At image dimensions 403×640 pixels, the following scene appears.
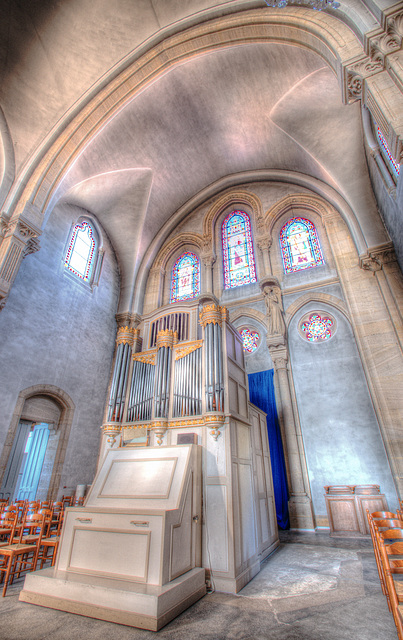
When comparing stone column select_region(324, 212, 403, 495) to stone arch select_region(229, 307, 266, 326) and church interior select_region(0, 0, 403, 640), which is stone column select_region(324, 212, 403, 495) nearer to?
church interior select_region(0, 0, 403, 640)

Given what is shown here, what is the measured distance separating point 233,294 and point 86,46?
8749mm

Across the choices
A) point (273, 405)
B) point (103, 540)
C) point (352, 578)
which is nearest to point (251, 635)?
point (103, 540)

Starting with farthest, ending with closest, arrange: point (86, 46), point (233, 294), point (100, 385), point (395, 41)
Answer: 1. point (233, 294)
2. point (100, 385)
3. point (86, 46)
4. point (395, 41)

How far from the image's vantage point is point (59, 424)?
924 centimetres

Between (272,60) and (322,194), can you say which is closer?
(272,60)

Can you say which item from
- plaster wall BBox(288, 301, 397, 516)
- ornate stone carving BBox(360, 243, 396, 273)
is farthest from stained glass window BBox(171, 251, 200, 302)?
ornate stone carving BBox(360, 243, 396, 273)

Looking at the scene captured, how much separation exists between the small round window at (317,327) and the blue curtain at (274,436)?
1.78 metres

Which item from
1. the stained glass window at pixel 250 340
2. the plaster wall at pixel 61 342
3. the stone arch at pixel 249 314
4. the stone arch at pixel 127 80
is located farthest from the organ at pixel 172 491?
the stone arch at pixel 127 80

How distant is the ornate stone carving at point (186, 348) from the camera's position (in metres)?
6.25

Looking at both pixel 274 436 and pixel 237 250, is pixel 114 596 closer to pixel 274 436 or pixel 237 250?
pixel 274 436

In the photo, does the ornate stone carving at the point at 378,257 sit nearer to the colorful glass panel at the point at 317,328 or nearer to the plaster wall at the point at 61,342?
the colorful glass panel at the point at 317,328

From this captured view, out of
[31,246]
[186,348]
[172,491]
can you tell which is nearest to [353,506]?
Result: [172,491]

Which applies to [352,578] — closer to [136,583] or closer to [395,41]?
[136,583]

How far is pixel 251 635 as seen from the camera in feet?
9.45
